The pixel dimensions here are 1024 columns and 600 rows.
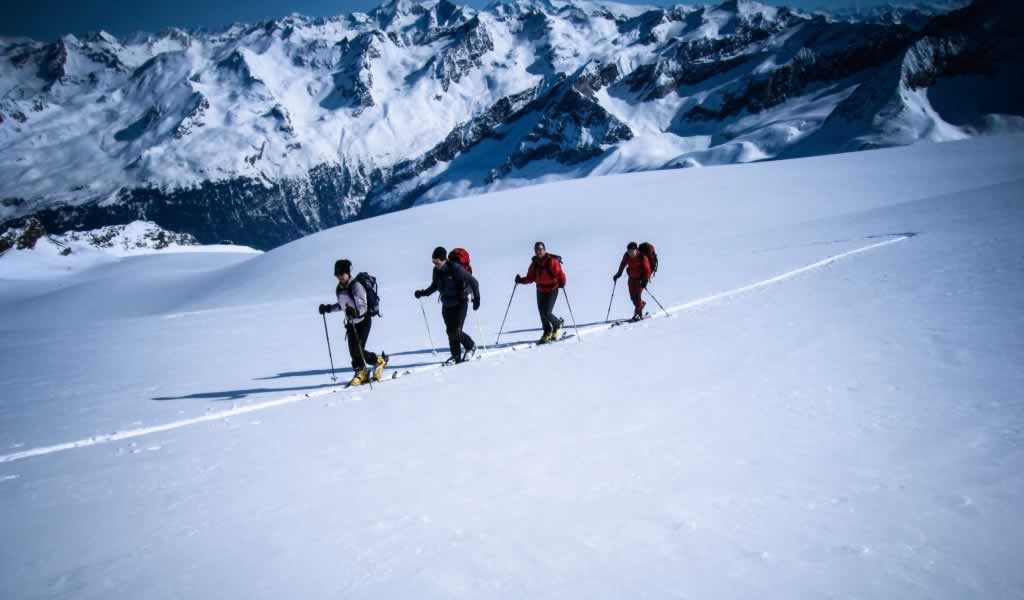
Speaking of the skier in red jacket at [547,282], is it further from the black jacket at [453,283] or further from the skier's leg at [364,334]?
the skier's leg at [364,334]

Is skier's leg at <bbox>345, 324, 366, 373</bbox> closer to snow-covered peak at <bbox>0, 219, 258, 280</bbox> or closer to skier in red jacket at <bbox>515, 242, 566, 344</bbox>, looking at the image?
skier in red jacket at <bbox>515, 242, 566, 344</bbox>

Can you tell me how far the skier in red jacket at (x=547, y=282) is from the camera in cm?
960

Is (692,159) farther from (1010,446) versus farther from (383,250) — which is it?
(1010,446)

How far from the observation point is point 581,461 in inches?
154

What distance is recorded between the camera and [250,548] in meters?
3.16

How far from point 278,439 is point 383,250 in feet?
89.6

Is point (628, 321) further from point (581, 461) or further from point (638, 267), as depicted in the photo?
point (581, 461)

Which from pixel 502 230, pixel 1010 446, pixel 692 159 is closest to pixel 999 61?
pixel 692 159

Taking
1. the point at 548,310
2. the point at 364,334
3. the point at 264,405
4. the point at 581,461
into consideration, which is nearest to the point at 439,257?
the point at 364,334

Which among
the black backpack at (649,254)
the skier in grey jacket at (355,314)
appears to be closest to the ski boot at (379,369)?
the skier in grey jacket at (355,314)

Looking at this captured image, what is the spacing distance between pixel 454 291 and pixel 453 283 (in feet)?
0.44

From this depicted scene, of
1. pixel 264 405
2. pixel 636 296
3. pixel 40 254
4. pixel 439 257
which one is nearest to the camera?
pixel 264 405

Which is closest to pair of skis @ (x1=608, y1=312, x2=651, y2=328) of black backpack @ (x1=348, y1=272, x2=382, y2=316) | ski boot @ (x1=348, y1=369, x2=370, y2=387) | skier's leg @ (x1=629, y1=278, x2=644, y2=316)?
skier's leg @ (x1=629, y1=278, x2=644, y2=316)

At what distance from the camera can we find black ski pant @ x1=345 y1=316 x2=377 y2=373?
799cm
